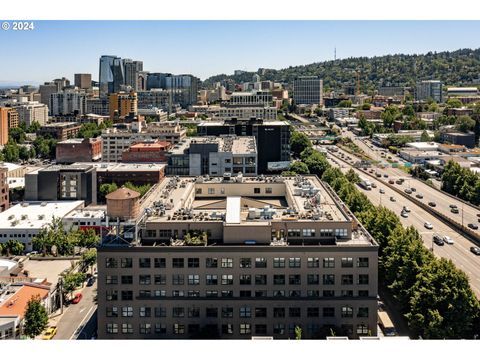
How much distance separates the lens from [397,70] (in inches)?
6235

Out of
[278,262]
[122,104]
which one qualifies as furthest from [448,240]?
[122,104]

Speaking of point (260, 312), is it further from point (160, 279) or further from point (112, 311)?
point (112, 311)

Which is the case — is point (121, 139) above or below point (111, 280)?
above

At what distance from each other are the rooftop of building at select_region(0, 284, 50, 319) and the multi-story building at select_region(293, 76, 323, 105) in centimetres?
10080

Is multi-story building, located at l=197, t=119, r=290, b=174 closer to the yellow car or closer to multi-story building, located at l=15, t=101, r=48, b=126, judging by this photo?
the yellow car

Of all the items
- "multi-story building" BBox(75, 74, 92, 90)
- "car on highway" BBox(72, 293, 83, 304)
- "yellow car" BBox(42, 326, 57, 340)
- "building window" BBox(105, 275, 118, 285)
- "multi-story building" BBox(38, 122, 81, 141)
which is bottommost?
"yellow car" BBox(42, 326, 57, 340)

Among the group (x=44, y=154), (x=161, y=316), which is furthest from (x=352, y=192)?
(x=44, y=154)

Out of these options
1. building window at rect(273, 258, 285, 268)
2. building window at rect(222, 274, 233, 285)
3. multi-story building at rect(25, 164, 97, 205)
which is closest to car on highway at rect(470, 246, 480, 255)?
building window at rect(273, 258, 285, 268)

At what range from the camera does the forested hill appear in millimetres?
140375

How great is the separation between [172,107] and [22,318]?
305 feet

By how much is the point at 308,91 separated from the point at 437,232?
91241mm

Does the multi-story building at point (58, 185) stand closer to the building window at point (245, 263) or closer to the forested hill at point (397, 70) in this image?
the building window at point (245, 263)

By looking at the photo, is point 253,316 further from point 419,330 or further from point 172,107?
point 172,107

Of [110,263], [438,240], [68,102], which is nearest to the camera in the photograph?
[110,263]
